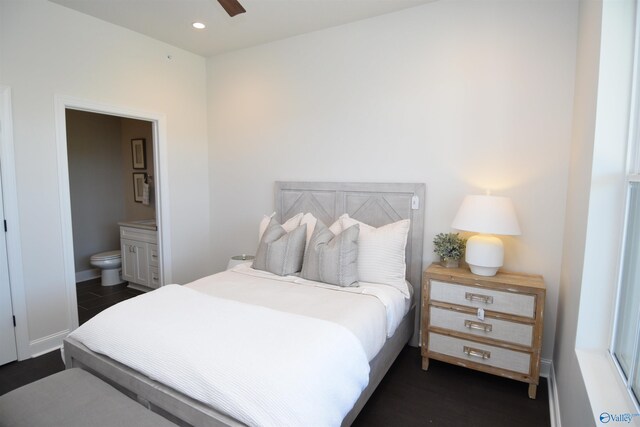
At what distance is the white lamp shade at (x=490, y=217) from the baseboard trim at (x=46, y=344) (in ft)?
11.2

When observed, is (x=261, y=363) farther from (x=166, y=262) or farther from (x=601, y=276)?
(x=166, y=262)

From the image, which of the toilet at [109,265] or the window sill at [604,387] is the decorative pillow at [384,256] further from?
the toilet at [109,265]

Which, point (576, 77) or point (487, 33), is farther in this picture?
point (487, 33)

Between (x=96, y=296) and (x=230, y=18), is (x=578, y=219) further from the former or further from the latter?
(x=96, y=296)

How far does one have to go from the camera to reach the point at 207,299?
7.25 feet

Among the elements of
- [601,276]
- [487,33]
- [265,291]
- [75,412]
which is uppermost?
[487,33]

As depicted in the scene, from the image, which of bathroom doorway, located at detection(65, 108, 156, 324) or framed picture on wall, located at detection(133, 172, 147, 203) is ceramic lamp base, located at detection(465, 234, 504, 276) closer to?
bathroom doorway, located at detection(65, 108, 156, 324)

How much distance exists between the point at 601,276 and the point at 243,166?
3.31 metres

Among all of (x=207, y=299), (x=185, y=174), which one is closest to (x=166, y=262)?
(x=185, y=174)

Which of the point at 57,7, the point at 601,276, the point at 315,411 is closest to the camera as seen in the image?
the point at 315,411

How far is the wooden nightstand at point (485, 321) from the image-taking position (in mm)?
2260

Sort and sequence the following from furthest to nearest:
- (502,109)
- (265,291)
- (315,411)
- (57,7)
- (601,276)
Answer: (57,7)
(502,109)
(265,291)
(601,276)
(315,411)

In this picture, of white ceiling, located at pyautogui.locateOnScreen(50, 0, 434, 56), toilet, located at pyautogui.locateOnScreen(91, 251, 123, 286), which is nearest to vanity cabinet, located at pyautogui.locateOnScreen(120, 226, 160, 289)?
toilet, located at pyautogui.locateOnScreen(91, 251, 123, 286)

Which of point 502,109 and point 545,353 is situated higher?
point 502,109
